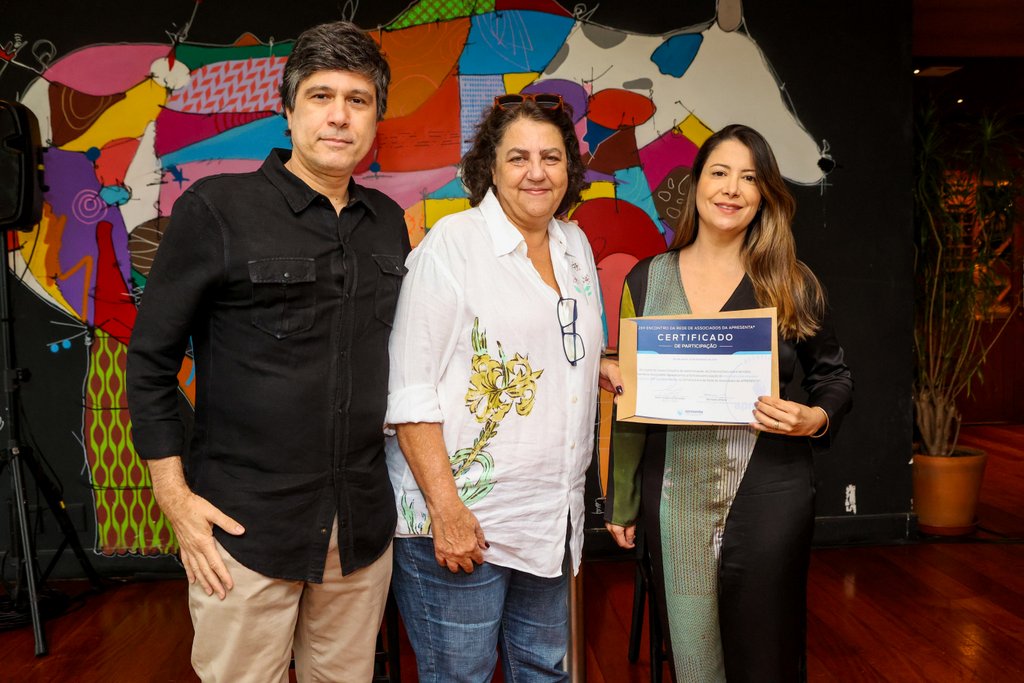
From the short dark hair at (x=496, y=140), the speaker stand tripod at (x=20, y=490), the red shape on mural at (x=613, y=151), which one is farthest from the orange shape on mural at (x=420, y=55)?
the short dark hair at (x=496, y=140)

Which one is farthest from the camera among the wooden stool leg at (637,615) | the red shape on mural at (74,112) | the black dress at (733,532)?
the red shape on mural at (74,112)

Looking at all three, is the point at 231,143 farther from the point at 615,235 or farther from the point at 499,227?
the point at 499,227

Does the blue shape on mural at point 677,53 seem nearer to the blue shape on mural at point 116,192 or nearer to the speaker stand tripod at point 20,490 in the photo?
the blue shape on mural at point 116,192

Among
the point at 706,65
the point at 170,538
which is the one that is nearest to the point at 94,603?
the point at 170,538

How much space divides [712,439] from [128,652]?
2530 mm

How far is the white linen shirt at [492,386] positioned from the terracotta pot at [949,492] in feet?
11.0

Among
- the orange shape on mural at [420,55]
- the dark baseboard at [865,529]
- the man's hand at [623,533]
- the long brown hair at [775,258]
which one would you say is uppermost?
the orange shape on mural at [420,55]

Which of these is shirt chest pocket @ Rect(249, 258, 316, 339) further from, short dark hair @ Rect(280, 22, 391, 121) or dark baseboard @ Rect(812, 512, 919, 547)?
dark baseboard @ Rect(812, 512, 919, 547)

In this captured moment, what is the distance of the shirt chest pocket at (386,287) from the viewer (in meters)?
1.57

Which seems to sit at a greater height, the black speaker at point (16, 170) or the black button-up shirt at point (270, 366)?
the black speaker at point (16, 170)

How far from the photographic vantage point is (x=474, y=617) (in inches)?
60.7

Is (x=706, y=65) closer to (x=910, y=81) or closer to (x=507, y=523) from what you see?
(x=910, y=81)

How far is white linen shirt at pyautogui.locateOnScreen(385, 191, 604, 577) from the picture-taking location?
1506 mm

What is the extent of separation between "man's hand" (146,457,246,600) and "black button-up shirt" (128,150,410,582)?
0.08ft
